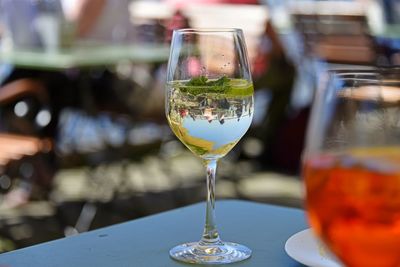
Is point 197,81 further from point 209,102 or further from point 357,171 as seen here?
point 357,171

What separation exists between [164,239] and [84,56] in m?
2.49

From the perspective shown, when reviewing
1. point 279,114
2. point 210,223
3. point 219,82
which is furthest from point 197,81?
point 279,114

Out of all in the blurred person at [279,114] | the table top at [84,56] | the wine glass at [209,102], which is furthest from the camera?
the blurred person at [279,114]

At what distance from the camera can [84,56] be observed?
3.47 meters

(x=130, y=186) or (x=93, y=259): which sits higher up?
(x=93, y=259)

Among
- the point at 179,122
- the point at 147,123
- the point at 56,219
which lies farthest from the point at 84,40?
the point at 179,122

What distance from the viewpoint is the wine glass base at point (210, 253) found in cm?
95

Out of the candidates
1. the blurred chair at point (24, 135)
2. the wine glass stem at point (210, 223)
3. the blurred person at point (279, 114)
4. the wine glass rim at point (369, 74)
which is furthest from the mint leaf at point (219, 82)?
the blurred person at point (279, 114)

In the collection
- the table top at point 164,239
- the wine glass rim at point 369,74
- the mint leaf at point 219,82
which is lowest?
the table top at point 164,239

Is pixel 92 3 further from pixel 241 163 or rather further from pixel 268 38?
pixel 241 163

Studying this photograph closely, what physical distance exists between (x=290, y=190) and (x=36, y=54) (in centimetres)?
163

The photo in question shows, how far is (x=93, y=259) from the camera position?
3.16ft

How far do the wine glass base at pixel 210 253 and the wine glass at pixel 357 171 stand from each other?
1.17 ft

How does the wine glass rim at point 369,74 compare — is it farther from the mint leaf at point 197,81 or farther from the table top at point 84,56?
the table top at point 84,56
